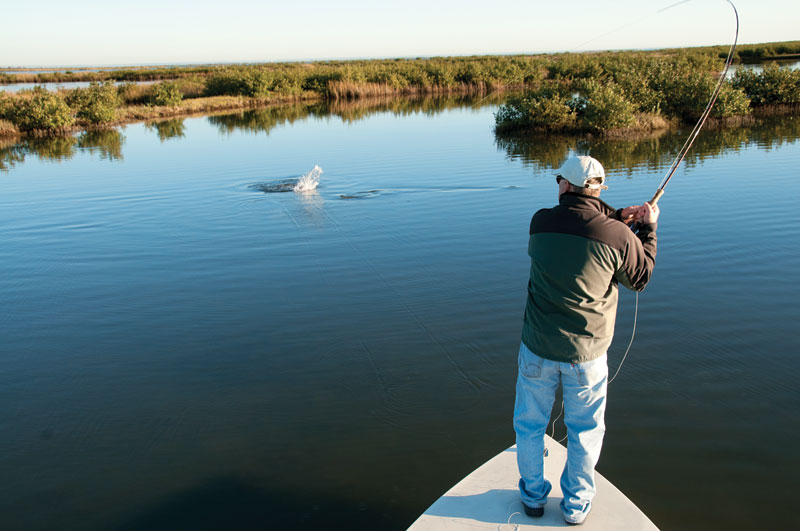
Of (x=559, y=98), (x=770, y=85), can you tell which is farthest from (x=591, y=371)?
(x=770, y=85)

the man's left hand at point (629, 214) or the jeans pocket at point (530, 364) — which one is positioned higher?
the man's left hand at point (629, 214)

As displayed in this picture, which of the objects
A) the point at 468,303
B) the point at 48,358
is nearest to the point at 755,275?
the point at 468,303

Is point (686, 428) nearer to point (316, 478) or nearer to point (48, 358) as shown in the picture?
point (316, 478)

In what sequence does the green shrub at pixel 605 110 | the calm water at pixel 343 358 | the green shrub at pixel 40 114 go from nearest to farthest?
the calm water at pixel 343 358
the green shrub at pixel 605 110
the green shrub at pixel 40 114

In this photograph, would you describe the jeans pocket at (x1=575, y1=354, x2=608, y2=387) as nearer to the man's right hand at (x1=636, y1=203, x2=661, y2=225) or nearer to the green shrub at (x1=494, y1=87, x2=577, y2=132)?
the man's right hand at (x1=636, y1=203, x2=661, y2=225)

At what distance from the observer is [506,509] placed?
353 cm

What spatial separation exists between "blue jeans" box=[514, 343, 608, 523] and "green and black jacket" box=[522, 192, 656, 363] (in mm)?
102

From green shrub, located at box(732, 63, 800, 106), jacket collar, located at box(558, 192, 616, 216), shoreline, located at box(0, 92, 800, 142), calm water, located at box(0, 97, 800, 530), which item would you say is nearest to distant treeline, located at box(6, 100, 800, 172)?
shoreline, located at box(0, 92, 800, 142)

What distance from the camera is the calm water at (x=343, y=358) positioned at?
4258 millimetres

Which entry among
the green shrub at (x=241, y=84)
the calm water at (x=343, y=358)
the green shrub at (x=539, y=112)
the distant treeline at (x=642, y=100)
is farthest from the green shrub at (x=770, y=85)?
the green shrub at (x=241, y=84)

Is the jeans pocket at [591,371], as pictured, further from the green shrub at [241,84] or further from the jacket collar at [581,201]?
the green shrub at [241,84]

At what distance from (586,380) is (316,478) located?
2328 millimetres

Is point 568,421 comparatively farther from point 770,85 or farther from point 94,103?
point 94,103

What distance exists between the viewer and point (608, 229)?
9.62ft
